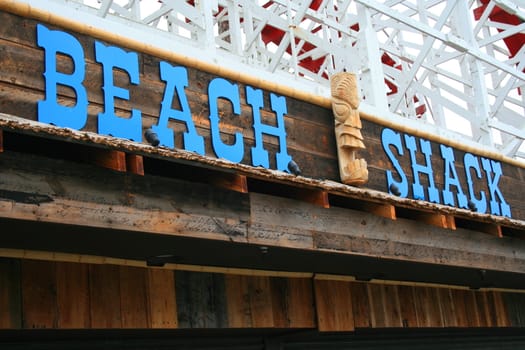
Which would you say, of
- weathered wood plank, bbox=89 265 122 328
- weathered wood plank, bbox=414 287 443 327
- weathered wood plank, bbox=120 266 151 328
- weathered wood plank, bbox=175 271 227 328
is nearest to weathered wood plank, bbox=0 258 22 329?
weathered wood plank, bbox=89 265 122 328

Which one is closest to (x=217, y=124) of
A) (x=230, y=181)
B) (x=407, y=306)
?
(x=230, y=181)

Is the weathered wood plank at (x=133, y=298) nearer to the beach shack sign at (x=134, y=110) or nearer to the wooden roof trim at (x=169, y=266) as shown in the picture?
the wooden roof trim at (x=169, y=266)

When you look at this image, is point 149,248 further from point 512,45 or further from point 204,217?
point 512,45

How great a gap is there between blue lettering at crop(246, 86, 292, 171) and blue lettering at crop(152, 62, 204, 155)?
0.67 meters

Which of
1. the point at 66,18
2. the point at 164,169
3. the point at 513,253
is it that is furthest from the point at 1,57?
the point at 513,253

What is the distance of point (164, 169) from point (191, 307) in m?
1.57

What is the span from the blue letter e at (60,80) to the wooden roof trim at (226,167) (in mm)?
865

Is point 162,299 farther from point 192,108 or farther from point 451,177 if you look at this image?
point 451,177

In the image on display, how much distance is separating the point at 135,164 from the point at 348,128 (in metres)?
3.29

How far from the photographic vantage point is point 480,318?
9.70m

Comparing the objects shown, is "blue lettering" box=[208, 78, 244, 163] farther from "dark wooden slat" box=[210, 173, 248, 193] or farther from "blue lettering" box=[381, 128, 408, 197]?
"blue lettering" box=[381, 128, 408, 197]

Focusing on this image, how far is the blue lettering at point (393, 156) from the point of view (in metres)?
8.34

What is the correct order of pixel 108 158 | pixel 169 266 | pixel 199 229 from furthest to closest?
1. pixel 169 266
2. pixel 199 229
3. pixel 108 158

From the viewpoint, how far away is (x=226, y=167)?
17.6ft
